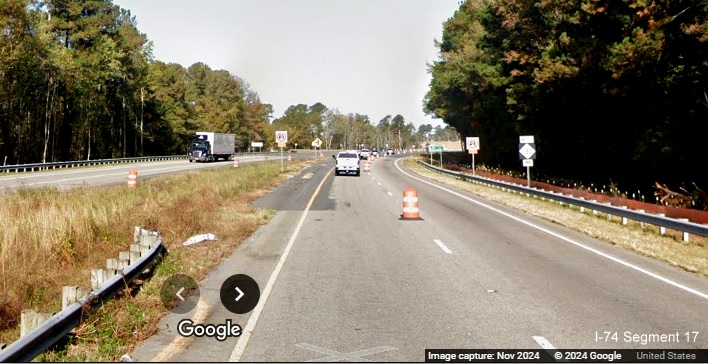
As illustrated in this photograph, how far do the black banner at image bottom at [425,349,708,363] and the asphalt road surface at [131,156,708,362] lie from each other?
0.55 ft

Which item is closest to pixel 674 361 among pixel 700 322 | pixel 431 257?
pixel 700 322

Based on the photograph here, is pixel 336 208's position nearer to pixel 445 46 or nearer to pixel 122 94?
pixel 122 94

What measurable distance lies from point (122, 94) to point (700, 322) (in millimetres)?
74144

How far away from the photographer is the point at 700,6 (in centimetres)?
2483

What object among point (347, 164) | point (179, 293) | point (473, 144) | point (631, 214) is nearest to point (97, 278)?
point (179, 293)

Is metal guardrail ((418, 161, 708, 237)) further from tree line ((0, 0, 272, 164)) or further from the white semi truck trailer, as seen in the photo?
the white semi truck trailer

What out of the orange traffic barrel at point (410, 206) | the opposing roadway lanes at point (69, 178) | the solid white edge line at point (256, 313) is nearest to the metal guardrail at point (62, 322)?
the solid white edge line at point (256, 313)

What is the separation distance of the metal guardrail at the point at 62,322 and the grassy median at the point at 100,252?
0.66ft

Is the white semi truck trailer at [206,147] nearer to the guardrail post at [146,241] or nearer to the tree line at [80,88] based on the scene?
the tree line at [80,88]

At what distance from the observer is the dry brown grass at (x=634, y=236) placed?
11.7m

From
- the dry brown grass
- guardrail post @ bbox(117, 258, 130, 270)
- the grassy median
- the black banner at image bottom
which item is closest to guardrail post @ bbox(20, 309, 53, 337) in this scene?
the grassy median

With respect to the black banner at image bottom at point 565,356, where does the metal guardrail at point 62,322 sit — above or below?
above

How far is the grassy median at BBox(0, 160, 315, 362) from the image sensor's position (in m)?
6.34

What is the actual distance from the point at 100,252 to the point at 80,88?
177ft
